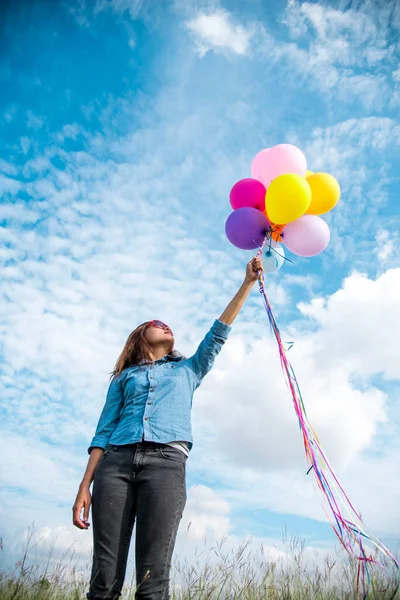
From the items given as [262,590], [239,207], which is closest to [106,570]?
[262,590]

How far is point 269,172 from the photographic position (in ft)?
10.4

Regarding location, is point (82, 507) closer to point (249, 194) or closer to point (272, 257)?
point (272, 257)

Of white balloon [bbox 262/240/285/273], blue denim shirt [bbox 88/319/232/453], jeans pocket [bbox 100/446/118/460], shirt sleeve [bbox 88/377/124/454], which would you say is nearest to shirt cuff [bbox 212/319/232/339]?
blue denim shirt [bbox 88/319/232/453]

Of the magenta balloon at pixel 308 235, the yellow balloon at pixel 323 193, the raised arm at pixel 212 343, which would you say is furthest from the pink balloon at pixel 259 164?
the raised arm at pixel 212 343

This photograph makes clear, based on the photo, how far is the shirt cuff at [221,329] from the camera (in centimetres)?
230

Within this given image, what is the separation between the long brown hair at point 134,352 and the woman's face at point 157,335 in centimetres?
2

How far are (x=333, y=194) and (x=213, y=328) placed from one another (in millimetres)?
1328

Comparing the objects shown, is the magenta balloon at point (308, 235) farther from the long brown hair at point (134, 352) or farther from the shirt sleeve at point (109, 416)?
the shirt sleeve at point (109, 416)

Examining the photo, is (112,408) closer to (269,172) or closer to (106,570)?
(106,570)

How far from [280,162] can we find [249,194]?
287 mm

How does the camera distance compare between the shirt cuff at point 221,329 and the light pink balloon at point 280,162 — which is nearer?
the shirt cuff at point 221,329

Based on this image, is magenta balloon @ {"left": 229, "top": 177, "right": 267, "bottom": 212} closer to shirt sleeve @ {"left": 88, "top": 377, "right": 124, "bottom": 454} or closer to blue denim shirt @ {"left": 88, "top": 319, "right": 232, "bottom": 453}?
blue denim shirt @ {"left": 88, "top": 319, "right": 232, "bottom": 453}

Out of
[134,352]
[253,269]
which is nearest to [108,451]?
[134,352]

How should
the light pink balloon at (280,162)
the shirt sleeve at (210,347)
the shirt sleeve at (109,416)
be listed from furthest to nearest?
the light pink balloon at (280,162) → the shirt sleeve at (210,347) → the shirt sleeve at (109,416)
